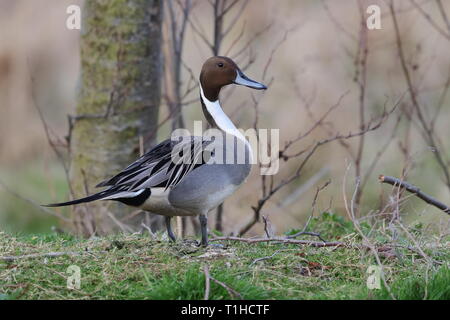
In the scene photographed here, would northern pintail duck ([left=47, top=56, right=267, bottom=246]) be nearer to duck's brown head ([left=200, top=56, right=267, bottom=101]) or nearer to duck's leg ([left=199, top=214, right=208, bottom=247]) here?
duck's leg ([left=199, top=214, right=208, bottom=247])

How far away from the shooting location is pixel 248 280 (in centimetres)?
306

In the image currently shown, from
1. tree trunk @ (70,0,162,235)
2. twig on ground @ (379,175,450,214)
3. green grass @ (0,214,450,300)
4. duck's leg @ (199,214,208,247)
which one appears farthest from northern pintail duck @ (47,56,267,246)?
tree trunk @ (70,0,162,235)

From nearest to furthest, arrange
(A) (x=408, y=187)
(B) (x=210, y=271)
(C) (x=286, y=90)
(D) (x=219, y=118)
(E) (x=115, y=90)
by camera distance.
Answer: (B) (x=210, y=271) < (A) (x=408, y=187) < (D) (x=219, y=118) < (E) (x=115, y=90) < (C) (x=286, y=90)

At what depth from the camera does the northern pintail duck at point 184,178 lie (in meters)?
3.48

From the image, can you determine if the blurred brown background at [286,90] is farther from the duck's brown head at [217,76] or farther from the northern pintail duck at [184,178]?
the northern pintail duck at [184,178]

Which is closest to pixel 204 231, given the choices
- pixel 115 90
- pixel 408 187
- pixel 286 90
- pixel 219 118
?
pixel 219 118

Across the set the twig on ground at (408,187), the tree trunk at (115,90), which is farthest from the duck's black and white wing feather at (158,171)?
the tree trunk at (115,90)

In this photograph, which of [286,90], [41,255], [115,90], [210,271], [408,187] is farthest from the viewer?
[286,90]

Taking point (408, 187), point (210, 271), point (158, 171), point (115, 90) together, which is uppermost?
point (115, 90)

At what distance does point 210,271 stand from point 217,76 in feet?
3.94

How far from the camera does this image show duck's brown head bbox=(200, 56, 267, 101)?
383 cm

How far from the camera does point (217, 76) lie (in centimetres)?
385

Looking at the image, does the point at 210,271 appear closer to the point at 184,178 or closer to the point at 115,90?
the point at 184,178

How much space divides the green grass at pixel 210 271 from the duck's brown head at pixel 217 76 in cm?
Answer: 84
